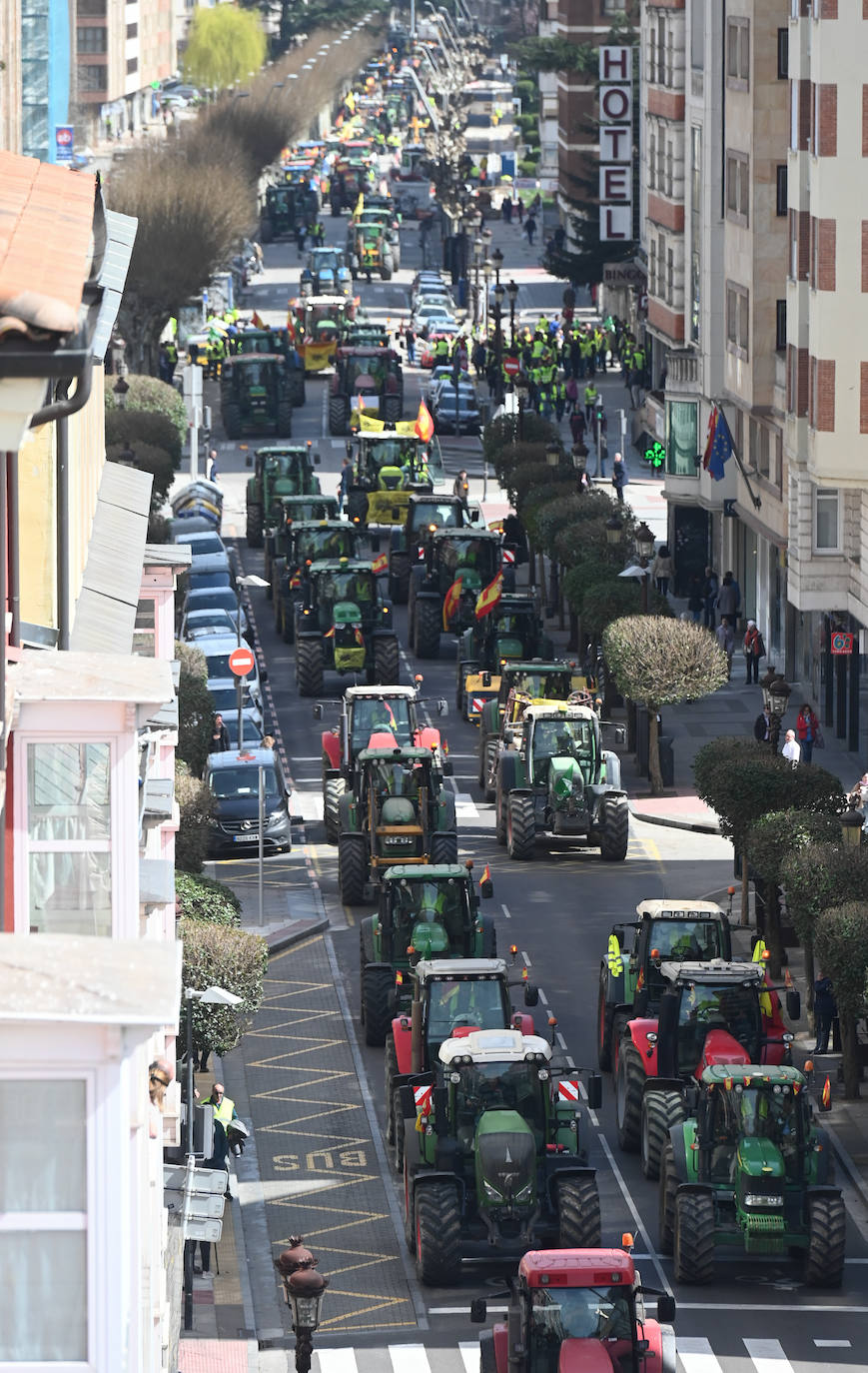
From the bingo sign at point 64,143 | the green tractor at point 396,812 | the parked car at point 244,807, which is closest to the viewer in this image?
the green tractor at point 396,812

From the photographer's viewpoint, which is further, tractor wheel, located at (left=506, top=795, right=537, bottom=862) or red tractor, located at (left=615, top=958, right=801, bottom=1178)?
tractor wheel, located at (left=506, top=795, right=537, bottom=862)

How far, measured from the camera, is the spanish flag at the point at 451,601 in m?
67.1

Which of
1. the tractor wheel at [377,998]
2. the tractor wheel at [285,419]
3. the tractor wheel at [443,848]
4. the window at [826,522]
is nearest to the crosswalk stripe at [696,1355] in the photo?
the tractor wheel at [377,998]

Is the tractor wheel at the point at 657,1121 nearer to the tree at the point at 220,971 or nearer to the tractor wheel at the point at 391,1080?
the tractor wheel at the point at 391,1080

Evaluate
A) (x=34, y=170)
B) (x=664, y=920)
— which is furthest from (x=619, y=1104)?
(x=34, y=170)

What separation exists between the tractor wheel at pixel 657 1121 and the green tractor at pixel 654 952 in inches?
113

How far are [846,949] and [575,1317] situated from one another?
36.0 feet

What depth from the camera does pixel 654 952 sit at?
119 feet

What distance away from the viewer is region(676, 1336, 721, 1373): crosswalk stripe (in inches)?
1105

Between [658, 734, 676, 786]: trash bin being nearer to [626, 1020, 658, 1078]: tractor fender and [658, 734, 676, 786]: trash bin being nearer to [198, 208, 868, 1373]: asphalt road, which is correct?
[198, 208, 868, 1373]: asphalt road

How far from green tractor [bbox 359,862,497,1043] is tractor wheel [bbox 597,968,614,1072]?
1.68 metres

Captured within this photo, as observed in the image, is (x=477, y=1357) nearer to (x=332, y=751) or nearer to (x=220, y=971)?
(x=220, y=971)

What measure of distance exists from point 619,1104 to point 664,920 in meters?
2.68

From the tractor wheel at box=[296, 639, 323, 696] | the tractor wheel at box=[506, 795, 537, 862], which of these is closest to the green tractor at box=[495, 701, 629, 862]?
the tractor wheel at box=[506, 795, 537, 862]
